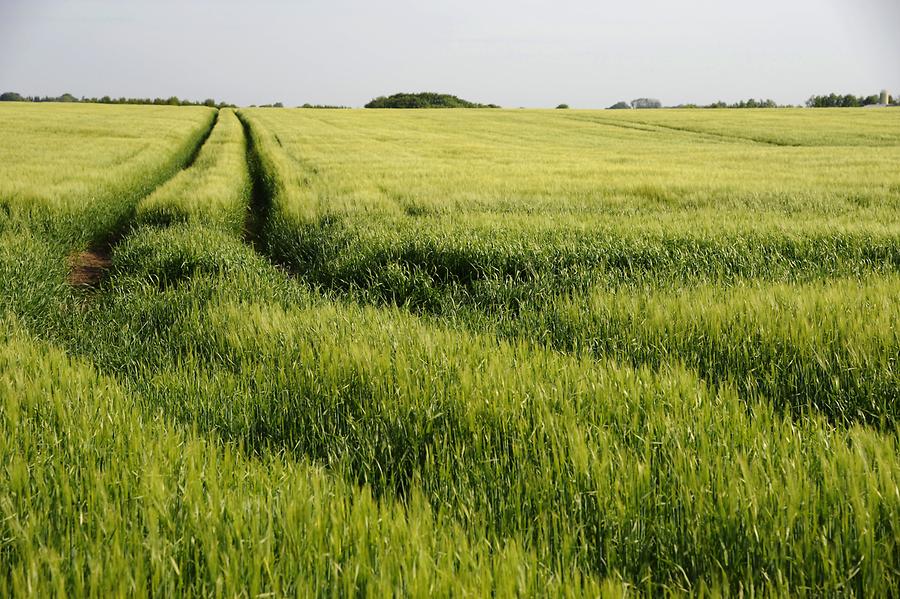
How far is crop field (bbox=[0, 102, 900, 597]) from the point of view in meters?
1.53

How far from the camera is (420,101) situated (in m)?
114

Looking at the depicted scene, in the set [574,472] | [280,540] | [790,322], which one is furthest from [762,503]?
[790,322]

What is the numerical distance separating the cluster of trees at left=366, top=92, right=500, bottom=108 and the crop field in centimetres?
11035

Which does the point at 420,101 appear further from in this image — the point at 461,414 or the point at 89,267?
the point at 461,414

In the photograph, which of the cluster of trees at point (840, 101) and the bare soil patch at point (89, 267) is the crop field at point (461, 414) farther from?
the cluster of trees at point (840, 101)

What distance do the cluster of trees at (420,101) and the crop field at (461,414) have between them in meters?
110

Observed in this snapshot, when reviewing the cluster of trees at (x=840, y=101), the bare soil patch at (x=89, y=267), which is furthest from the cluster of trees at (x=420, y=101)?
the bare soil patch at (x=89, y=267)

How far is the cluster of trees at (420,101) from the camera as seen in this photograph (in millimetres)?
112875

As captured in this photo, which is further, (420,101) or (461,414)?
(420,101)

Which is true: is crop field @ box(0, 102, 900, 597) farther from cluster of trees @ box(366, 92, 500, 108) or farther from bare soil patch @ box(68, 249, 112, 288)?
cluster of trees @ box(366, 92, 500, 108)

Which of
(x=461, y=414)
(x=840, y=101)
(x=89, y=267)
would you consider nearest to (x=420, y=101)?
(x=840, y=101)

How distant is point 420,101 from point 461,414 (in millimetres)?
117595

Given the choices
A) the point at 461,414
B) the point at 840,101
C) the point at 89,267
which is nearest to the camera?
the point at 461,414

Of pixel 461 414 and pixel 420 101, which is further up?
pixel 420 101
